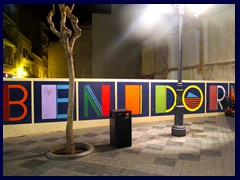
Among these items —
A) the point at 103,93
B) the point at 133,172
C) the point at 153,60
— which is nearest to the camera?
the point at 133,172

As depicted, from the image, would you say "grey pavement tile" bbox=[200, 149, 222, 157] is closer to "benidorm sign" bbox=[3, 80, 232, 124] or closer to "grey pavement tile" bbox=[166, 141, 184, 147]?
"grey pavement tile" bbox=[166, 141, 184, 147]

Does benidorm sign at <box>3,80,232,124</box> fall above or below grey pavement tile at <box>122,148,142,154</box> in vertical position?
above

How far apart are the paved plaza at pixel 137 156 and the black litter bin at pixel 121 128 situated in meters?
0.20

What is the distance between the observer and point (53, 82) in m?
7.57

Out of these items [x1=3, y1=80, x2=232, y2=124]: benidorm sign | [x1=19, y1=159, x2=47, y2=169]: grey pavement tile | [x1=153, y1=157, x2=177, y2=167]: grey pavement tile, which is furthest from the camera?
[x1=3, y1=80, x2=232, y2=124]: benidorm sign

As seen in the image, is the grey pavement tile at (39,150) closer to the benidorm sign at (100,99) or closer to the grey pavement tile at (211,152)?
the benidorm sign at (100,99)

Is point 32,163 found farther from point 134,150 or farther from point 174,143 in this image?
point 174,143

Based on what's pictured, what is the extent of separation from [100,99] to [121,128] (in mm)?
2915

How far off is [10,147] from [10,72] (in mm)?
20943

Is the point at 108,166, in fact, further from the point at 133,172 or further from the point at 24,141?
the point at 24,141

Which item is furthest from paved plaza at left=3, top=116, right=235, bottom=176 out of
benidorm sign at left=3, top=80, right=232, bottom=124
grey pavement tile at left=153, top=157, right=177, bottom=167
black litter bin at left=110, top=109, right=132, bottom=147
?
benidorm sign at left=3, top=80, right=232, bottom=124

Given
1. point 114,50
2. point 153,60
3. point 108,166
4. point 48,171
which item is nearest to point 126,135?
point 108,166

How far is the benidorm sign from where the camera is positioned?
23.2 ft

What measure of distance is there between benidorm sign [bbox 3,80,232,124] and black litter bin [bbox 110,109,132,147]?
2674 mm
